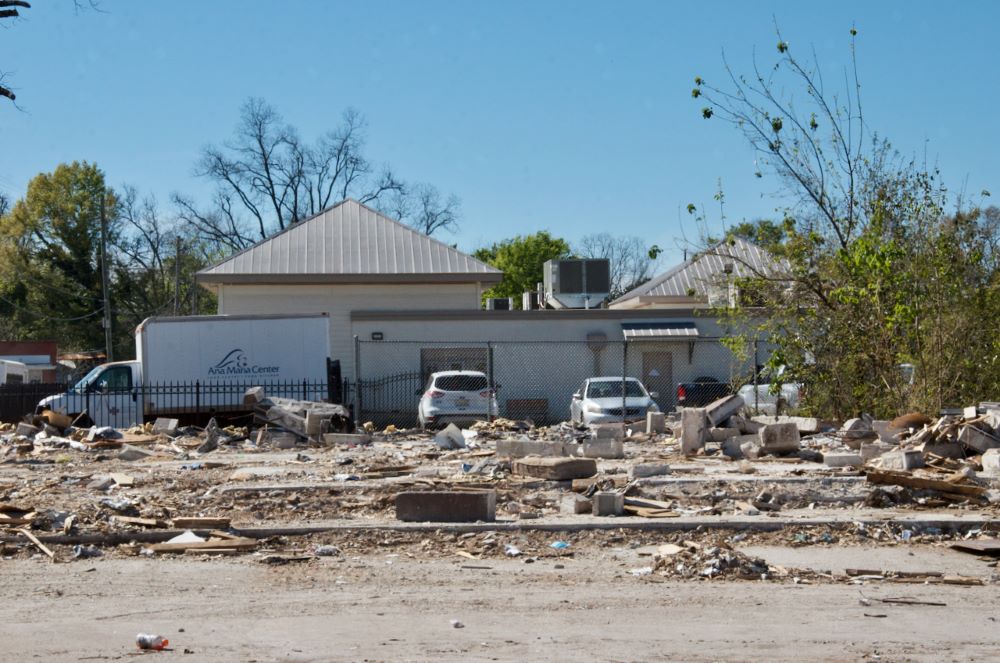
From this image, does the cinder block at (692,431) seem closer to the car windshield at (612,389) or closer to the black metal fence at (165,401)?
the car windshield at (612,389)

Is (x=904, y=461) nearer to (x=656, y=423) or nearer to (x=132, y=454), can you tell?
(x=656, y=423)

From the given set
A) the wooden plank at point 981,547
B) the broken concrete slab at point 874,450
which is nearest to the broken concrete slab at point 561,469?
the broken concrete slab at point 874,450

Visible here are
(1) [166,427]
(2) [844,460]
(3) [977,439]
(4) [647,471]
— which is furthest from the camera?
(1) [166,427]

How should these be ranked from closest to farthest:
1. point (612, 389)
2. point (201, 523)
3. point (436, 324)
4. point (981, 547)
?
point (981, 547) → point (201, 523) → point (612, 389) → point (436, 324)

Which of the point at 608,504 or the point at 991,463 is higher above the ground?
the point at 991,463

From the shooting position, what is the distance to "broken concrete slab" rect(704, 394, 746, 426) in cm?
1736

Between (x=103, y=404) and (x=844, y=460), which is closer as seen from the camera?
(x=844, y=460)

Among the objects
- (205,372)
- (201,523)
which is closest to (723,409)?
(201,523)

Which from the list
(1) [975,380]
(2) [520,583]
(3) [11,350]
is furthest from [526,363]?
(3) [11,350]

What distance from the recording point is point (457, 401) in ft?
79.5

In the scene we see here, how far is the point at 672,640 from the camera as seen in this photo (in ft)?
21.0

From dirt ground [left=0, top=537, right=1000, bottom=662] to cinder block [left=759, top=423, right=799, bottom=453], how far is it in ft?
19.6

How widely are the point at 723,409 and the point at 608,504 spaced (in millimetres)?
7258

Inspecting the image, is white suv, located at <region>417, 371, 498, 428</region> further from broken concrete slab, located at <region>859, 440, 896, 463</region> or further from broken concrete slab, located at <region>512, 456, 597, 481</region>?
broken concrete slab, located at <region>512, 456, 597, 481</region>
